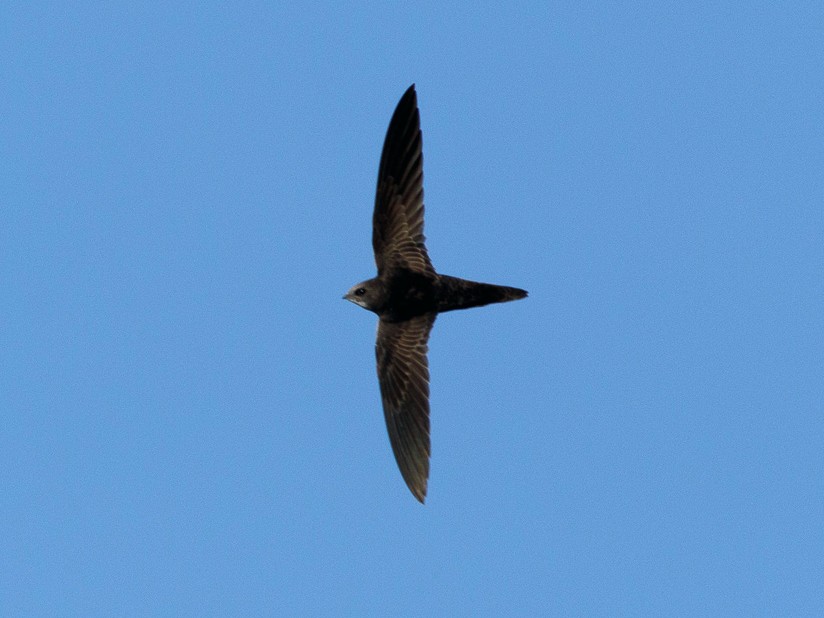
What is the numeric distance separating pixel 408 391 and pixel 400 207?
1.95m

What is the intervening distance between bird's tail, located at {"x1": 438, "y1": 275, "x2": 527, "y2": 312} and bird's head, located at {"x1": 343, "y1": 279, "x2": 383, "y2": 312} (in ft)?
2.29

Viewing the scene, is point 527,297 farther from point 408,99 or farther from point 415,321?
point 408,99

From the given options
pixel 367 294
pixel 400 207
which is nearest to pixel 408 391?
pixel 367 294

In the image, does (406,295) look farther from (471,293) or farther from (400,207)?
(400,207)

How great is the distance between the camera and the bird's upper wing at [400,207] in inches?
608

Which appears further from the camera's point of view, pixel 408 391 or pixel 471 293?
pixel 408 391

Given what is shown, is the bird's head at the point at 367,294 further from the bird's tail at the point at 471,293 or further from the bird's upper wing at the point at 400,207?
the bird's tail at the point at 471,293

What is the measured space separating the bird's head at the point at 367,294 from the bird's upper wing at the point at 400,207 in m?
0.17

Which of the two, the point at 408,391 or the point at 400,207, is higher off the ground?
the point at 400,207

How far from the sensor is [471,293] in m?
15.5

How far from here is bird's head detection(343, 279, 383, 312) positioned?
15.8 meters

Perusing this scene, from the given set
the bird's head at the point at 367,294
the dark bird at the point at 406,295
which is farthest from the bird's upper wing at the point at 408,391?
the bird's head at the point at 367,294

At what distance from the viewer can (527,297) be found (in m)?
15.6

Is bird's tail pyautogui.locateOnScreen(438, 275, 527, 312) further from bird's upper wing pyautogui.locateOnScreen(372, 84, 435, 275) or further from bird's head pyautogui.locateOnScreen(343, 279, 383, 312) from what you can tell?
bird's head pyautogui.locateOnScreen(343, 279, 383, 312)
